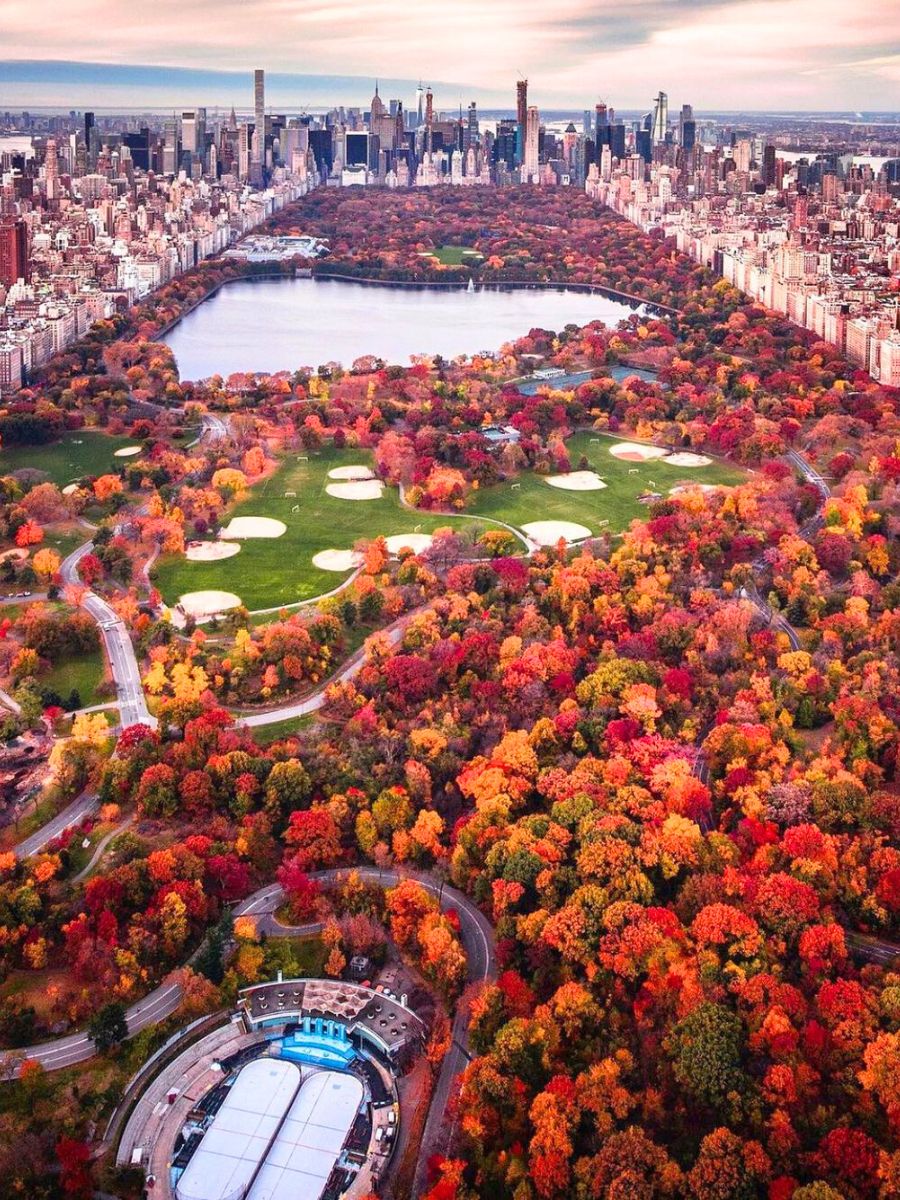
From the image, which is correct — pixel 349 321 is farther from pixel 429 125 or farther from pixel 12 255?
pixel 429 125

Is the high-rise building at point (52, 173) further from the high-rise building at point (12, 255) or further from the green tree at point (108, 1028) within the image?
the green tree at point (108, 1028)

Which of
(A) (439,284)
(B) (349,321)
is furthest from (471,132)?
(B) (349,321)

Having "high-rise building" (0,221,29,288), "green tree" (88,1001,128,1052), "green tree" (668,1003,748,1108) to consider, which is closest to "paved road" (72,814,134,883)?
"green tree" (88,1001,128,1052)

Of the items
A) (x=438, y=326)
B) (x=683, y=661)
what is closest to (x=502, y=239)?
(x=438, y=326)

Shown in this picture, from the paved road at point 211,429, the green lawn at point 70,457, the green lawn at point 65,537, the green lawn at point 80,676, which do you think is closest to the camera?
the green lawn at point 80,676

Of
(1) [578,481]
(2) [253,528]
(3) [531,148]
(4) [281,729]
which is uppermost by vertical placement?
(3) [531,148]

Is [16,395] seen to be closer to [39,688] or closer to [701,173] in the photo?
[39,688]

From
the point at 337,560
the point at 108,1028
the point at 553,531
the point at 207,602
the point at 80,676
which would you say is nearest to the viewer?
the point at 108,1028

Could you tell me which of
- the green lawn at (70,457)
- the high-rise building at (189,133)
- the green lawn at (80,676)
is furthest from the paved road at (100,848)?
the high-rise building at (189,133)
